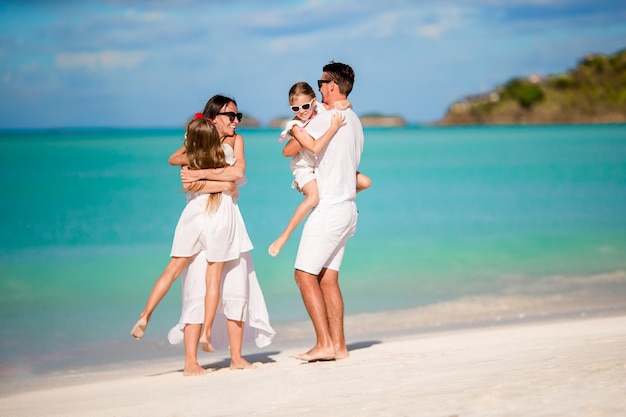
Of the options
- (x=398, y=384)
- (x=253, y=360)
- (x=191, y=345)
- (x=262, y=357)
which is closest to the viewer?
(x=398, y=384)

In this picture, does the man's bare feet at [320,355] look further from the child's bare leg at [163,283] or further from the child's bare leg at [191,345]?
the child's bare leg at [163,283]

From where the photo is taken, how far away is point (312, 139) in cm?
562

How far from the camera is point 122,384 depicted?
5.87 metres

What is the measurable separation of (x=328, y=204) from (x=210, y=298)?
1018mm

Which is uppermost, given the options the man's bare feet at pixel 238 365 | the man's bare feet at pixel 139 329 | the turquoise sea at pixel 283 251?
the man's bare feet at pixel 139 329

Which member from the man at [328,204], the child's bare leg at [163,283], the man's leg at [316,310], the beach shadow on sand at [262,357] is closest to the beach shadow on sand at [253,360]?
the beach shadow on sand at [262,357]

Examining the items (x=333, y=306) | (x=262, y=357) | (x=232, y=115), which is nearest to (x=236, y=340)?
(x=333, y=306)

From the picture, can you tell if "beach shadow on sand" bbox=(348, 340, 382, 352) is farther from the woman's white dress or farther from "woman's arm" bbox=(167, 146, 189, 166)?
"woman's arm" bbox=(167, 146, 189, 166)

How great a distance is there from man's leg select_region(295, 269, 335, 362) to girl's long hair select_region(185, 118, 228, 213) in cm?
81

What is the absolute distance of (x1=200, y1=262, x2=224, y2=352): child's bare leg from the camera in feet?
18.3

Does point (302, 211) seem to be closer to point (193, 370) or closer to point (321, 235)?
point (321, 235)

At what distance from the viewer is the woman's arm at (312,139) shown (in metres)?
5.59

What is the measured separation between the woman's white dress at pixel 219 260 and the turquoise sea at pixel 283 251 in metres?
1.98

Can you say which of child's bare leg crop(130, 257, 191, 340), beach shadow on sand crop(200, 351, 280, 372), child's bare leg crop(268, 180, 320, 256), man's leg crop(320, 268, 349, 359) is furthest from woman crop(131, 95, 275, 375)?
beach shadow on sand crop(200, 351, 280, 372)
